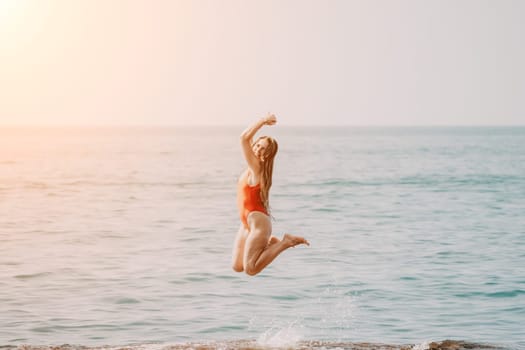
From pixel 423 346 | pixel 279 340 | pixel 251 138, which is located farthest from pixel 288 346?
pixel 251 138

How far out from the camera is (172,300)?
51.0ft

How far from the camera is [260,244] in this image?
10.2 m

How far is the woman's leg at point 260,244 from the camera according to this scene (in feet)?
33.4

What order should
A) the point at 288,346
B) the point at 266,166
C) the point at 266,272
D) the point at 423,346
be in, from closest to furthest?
the point at 266,166 < the point at 423,346 < the point at 288,346 < the point at 266,272

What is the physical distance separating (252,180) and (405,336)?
13.7ft

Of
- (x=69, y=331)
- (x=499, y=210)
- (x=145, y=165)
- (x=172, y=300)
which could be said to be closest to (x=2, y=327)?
(x=69, y=331)

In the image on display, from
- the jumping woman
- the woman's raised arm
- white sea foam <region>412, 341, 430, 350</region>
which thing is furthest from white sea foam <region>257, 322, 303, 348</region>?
the woman's raised arm

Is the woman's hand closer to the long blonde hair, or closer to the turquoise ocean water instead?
the long blonde hair

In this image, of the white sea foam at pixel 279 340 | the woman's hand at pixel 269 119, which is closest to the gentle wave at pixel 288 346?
the white sea foam at pixel 279 340

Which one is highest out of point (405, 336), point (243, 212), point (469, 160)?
point (469, 160)

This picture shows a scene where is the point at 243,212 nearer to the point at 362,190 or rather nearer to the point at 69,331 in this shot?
the point at 69,331

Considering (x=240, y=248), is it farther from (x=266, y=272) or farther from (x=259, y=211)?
(x=266, y=272)

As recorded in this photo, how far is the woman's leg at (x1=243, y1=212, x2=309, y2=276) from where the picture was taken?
10.2 m

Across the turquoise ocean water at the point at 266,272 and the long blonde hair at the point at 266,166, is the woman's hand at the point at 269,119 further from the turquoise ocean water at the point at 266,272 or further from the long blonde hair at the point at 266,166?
the turquoise ocean water at the point at 266,272
